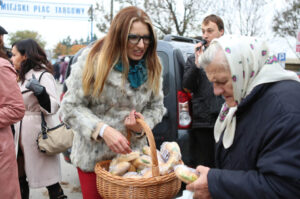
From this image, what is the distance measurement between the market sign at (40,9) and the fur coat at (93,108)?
19.1 metres

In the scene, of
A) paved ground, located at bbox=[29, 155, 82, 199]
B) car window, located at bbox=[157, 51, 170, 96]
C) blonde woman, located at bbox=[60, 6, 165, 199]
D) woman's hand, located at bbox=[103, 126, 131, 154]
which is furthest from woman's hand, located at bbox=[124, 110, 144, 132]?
paved ground, located at bbox=[29, 155, 82, 199]

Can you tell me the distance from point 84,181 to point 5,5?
20.3 m

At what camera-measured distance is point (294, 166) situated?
968mm

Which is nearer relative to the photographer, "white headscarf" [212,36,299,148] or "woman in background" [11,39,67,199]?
"white headscarf" [212,36,299,148]

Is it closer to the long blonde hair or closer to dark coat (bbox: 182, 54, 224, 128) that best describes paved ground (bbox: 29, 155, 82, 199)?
dark coat (bbox: 182, 54, 224, 128)

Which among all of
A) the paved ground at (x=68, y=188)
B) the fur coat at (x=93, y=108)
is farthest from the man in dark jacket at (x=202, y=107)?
the fur coat at (x=93, y=108)

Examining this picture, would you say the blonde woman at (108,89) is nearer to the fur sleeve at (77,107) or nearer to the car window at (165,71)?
the fur sleeve at (77,107)

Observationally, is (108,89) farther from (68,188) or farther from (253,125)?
(68,188)

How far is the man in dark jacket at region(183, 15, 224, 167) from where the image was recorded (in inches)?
122

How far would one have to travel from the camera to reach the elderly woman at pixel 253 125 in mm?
990

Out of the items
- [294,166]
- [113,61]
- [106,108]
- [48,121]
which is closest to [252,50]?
[294,166]

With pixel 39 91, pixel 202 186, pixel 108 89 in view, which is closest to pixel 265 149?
pixel 202 186

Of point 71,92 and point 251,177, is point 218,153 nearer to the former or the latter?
point 251,177

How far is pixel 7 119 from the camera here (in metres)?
2.17
